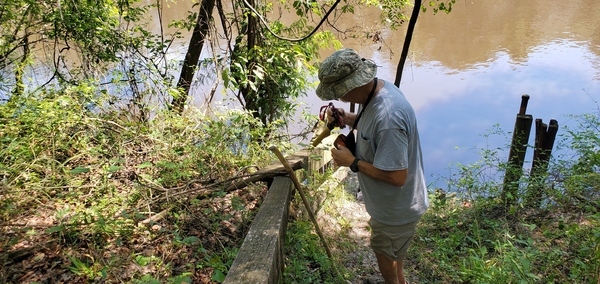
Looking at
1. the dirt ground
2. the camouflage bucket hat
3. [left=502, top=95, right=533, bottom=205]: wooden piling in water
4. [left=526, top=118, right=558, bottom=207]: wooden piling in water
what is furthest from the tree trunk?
[left=526, top=118, right=558, bottom=207]: wooden piling in water

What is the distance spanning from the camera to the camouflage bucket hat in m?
2.05

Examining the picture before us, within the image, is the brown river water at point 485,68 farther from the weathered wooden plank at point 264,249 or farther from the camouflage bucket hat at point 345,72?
the camouflage bucket hat at point 345,72

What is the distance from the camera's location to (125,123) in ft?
11.1

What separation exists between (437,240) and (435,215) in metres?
0.71

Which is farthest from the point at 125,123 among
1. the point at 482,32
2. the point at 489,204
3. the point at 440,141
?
the point at 482,32

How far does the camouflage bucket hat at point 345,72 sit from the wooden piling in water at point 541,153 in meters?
2.82

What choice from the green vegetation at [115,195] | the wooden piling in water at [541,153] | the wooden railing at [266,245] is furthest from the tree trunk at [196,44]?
the wooden piling in water at [541,153]

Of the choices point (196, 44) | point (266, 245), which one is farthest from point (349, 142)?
point (196, 44)

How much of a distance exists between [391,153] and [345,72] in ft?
1.52

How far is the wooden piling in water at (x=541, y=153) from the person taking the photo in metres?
4.01

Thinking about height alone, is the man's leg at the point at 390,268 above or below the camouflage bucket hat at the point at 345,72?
below

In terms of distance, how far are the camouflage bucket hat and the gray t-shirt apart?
12 centimetres

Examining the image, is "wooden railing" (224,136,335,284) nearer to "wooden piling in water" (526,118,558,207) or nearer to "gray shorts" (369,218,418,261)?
"gray shorts" (369,218,418,261)

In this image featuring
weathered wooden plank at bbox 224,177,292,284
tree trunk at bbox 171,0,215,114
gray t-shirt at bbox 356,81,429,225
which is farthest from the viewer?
tree trunk at bbox 171,0,215,114
